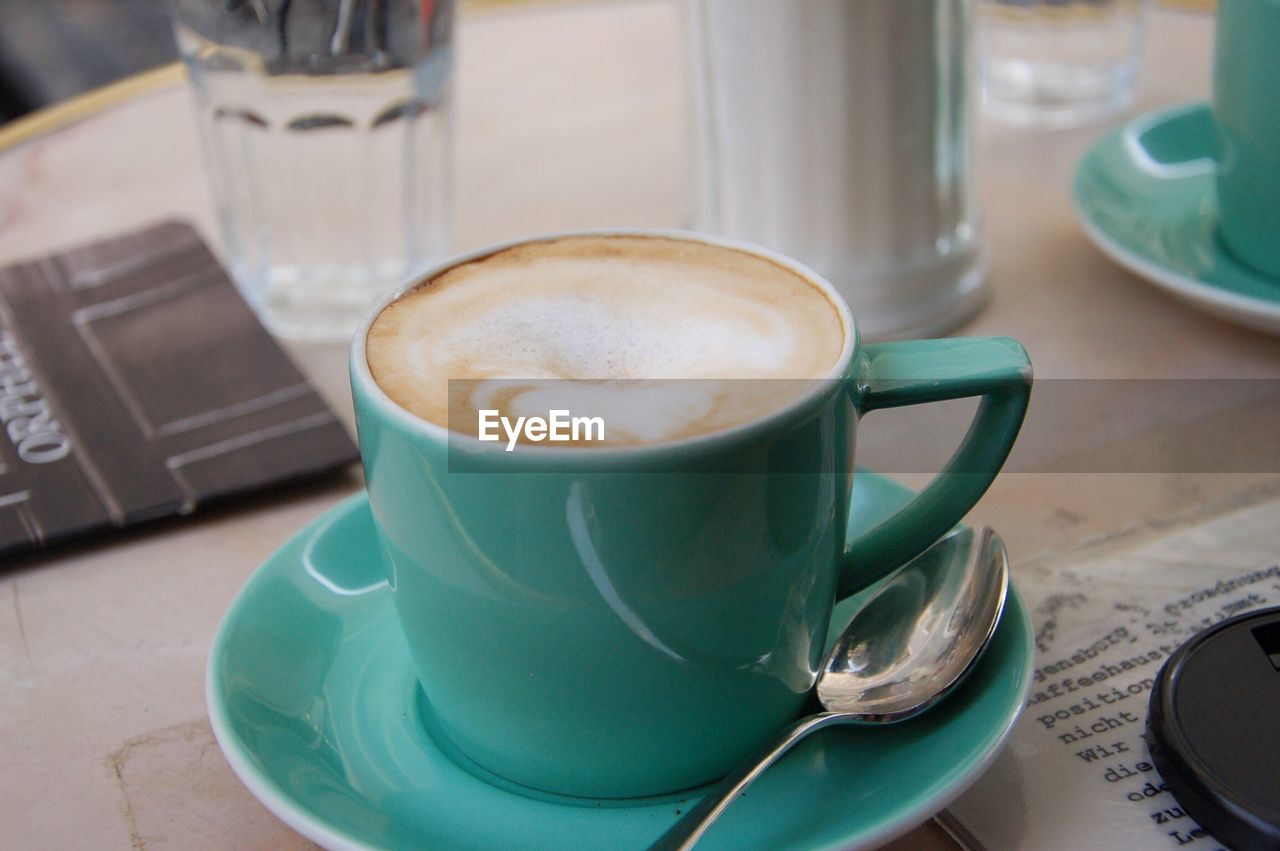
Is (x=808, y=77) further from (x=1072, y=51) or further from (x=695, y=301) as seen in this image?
(x=1072, y=51)

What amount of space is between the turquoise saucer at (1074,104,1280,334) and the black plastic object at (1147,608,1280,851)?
0.70ft

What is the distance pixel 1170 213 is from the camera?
65 centimetres

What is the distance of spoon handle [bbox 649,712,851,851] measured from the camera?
12.2 inches

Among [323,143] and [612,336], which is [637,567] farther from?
[323,143]

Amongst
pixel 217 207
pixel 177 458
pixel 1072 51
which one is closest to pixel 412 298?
pixel 177 458

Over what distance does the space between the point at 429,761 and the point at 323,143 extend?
39cm

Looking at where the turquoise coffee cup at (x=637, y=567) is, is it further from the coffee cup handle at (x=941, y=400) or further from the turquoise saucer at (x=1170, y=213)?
the turquoise saucer at (x=1170, y=213)

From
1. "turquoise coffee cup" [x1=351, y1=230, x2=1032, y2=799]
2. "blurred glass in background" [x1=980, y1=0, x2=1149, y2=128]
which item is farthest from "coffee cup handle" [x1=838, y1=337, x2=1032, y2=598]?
"blurred glass in background" [x1=980, y1=0, x2=1149, y2=128]

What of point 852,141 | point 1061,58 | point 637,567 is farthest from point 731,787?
point 1061,58

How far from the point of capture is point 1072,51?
2.72 ft

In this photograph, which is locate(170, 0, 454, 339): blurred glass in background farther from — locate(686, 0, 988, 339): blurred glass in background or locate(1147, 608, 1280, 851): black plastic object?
locate(1147, 608, 1280, 851): black plastic object

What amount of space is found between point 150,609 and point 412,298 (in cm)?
16

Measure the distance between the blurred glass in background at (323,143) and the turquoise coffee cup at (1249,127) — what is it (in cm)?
35

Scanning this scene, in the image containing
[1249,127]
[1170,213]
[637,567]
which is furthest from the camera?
[1170,213]
